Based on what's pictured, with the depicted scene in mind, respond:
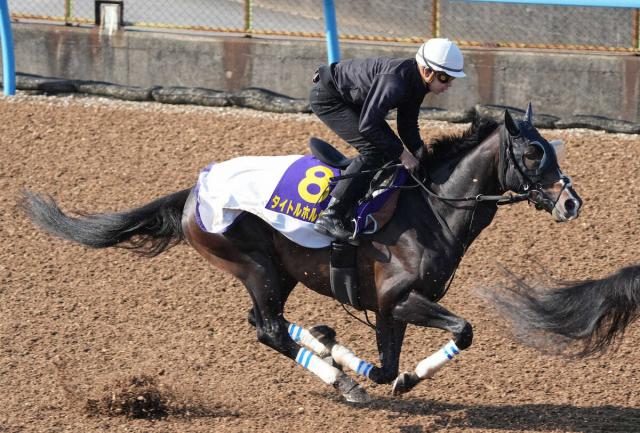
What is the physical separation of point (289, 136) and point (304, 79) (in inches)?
39.0

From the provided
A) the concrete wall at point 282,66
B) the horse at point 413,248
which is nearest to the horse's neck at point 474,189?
the horse at point 413,248

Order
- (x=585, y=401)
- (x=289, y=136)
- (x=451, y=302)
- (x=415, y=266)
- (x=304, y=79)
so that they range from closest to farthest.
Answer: (x=415, y=266) < (x=585, y=401) < (x=451, y=302) < (x=289, y=136) < (x=304, y=79)

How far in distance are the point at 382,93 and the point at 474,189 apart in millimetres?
753

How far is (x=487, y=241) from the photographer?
28.2ft

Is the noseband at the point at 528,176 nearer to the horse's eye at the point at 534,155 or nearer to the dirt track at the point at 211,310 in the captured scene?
the horse's eye at the point at 534,155

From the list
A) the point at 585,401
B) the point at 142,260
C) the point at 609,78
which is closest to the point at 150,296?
the point at 142,260

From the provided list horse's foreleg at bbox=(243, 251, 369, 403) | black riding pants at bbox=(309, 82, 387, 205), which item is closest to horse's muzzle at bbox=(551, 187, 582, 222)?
black riding pants at bbox=(309, 82, 387, 205)

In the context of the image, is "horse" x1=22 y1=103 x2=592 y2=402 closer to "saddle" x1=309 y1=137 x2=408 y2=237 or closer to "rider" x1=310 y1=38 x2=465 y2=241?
"saddle" x1=309 y1=137 x2=408 y2=237

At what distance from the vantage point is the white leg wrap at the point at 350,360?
6.29m

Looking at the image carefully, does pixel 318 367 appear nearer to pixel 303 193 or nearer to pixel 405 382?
pixel 405 382

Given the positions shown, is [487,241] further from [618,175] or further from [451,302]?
[618,175]

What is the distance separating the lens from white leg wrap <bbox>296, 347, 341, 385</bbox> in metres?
6.21

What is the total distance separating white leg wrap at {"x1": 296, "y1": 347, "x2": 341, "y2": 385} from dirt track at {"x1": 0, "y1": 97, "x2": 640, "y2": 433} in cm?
25

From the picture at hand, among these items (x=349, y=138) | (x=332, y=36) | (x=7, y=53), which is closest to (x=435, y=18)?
(x=332, y=36)
